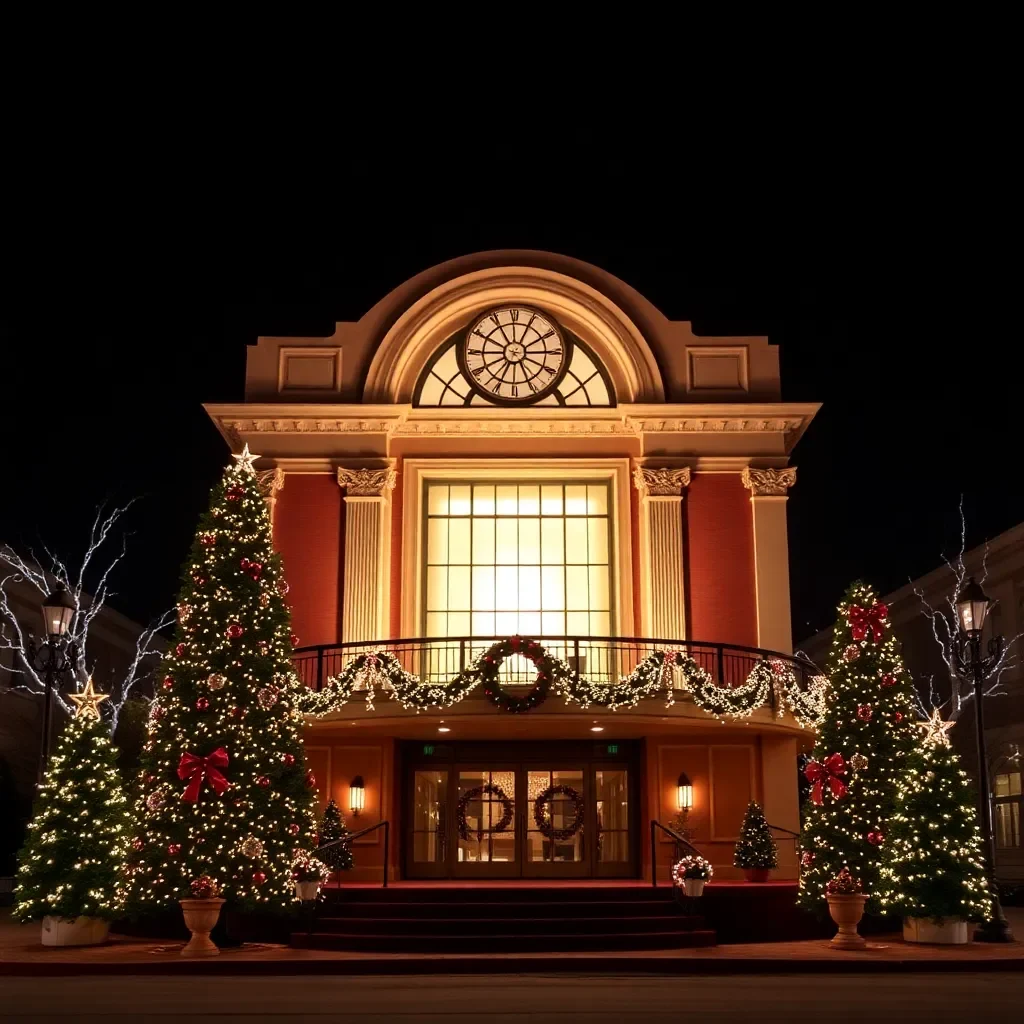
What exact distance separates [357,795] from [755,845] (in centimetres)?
656

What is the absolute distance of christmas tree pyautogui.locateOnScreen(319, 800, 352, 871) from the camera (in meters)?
20.0

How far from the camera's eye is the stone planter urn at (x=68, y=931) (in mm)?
16844

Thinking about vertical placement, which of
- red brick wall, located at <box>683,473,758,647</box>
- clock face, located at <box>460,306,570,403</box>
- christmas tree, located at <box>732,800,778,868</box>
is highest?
clock face, located at <box>460,306,570,403</box>

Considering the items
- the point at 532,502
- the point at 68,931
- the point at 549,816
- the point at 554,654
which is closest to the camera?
the point at 68,931

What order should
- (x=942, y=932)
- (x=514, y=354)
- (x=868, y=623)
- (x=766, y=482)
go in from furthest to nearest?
(x=514, y=354) < (x=766, y=482) < (x=868, y=623) < (x=942, y=932)

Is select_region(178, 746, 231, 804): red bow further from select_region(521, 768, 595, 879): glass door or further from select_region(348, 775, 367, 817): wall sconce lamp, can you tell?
select_region(521, 768, 595, 879): glass door

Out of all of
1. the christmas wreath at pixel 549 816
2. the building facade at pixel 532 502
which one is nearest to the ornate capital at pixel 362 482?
the building facade at pixel 532 502

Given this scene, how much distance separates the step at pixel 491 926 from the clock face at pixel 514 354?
1106cm

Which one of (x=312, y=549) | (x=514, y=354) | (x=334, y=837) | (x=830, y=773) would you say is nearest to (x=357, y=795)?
(x=334, y=837)

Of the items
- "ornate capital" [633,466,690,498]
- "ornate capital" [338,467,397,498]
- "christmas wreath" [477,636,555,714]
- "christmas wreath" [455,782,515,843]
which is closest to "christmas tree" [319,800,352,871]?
"christmas wreath" [455,782,515,843]

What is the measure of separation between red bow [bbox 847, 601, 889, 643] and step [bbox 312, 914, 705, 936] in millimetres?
5121

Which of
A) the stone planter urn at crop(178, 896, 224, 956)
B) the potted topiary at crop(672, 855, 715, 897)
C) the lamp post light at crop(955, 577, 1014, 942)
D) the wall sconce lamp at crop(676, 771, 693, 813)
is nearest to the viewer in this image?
the stone planter urn at crop(178, 896, 224, 956)

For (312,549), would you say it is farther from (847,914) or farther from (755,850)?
(847,914)

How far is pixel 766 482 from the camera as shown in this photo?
24422 mm
